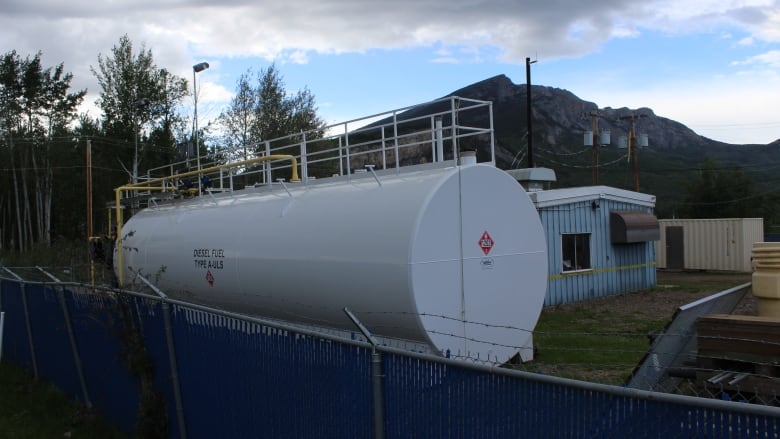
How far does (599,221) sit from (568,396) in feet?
62.5

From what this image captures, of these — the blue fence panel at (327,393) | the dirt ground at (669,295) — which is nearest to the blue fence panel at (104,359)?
the blue fence panel at (327,393)

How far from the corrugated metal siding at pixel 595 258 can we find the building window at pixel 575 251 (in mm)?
198

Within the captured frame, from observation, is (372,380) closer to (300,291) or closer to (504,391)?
(504,391)

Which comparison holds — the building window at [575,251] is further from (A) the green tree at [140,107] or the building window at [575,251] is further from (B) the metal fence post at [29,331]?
(A) the green tree at [140,107]

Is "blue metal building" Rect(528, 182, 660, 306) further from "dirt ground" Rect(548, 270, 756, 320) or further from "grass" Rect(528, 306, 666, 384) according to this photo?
"grass" Rect(528, 306, 666, 384)

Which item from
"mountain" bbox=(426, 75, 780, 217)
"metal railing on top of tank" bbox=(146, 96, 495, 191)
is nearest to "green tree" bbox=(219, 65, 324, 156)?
"metal railing on top of tank" bbox=(146, 96, 495, 191)

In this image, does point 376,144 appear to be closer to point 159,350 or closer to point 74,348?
point 74,348

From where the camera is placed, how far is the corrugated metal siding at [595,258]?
63.2 feet

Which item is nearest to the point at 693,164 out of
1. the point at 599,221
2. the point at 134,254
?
the point at 599,221

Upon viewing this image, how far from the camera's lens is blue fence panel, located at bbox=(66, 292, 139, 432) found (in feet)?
25.4

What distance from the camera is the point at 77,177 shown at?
162 ft

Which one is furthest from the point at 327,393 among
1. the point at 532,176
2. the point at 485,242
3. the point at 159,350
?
the point at 532,176

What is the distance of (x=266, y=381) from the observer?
18.3ft

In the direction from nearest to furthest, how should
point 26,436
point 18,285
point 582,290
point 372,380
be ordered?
point 372,380, point 26,436, point 18,285, point 582,290
